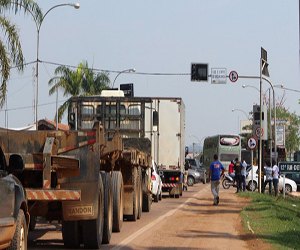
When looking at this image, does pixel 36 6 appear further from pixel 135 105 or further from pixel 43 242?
pixel 43 242

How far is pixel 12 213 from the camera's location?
968 cm

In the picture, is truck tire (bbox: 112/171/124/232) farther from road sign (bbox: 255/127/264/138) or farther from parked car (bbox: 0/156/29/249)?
road sign (bbox: 255/127/264/138)

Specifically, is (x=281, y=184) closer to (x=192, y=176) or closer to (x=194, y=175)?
(x=192, y=176)

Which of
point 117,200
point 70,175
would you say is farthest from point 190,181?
point 70,175

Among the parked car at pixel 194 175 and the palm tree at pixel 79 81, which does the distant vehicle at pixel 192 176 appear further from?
the palm tree at pixel 79 81

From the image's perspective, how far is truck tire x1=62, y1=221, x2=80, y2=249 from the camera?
13527mm

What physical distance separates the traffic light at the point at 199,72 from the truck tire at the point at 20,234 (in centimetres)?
Result: 2604

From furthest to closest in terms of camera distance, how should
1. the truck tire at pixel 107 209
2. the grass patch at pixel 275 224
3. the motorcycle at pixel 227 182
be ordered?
the motorcycle at pixel 227 182 → the grass patch at pixel 275 224 → the truck tire at pixel 107 209

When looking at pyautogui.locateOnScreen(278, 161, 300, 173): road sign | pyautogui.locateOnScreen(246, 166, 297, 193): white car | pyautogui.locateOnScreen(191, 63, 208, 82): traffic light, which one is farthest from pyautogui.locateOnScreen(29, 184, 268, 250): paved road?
pyautogui.locateOnScreen(278, 161, 300, 173): road sign

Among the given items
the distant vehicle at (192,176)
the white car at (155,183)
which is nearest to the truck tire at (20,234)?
the white car at (155,183)

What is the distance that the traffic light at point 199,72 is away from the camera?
3588cm

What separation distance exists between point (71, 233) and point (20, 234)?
3.62 meters

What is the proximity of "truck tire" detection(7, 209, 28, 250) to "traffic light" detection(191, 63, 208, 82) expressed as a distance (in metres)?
26.0

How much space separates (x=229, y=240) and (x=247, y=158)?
75.1m
